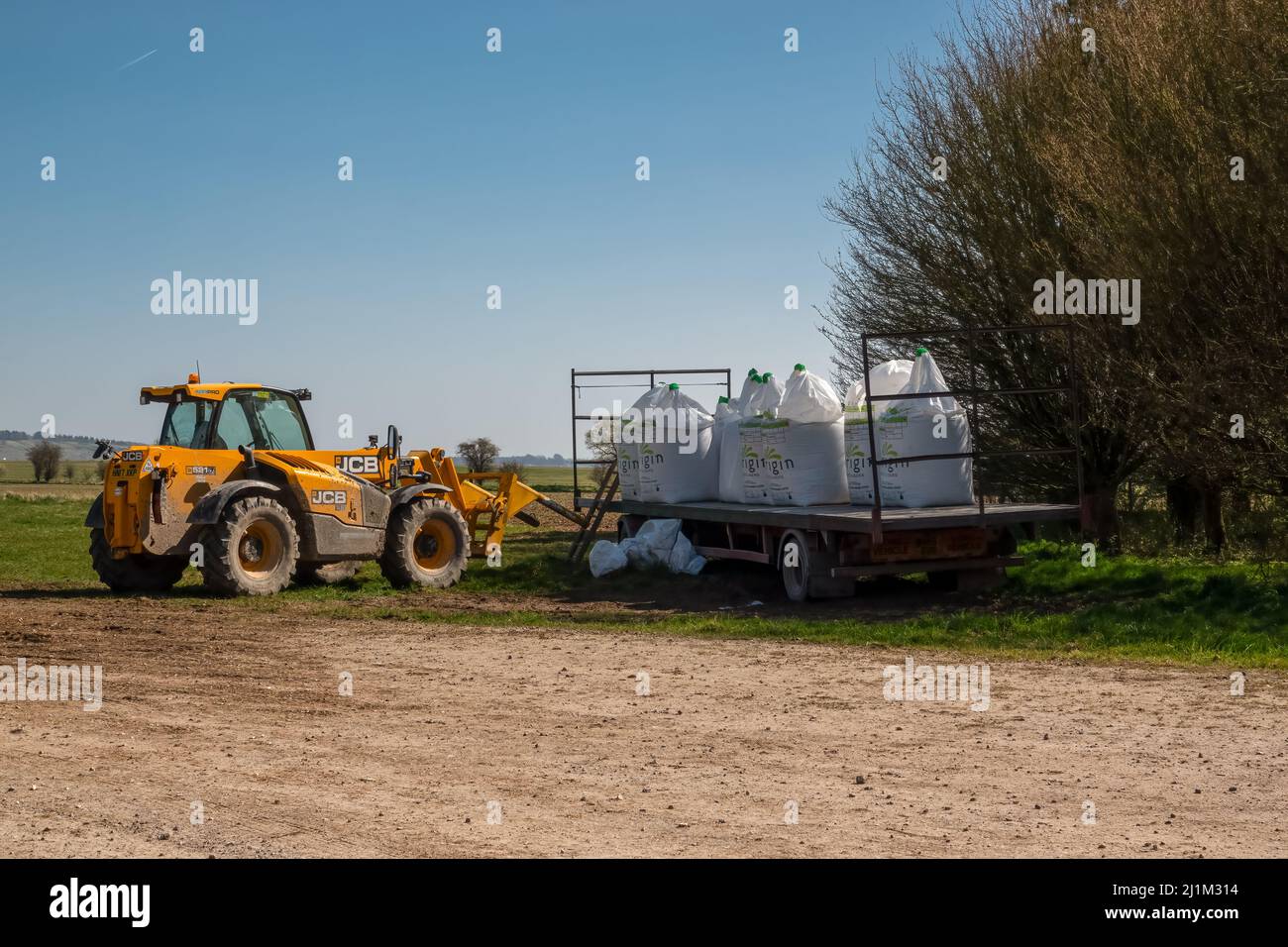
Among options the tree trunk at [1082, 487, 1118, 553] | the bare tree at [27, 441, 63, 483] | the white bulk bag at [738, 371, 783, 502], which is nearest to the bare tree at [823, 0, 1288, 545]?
the tree trunk at [1082, 487, 1118, 553]

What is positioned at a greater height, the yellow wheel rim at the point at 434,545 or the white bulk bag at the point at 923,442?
the white bulk bag at the point at 923,442

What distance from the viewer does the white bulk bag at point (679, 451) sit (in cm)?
1775

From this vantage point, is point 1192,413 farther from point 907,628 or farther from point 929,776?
point 929,776

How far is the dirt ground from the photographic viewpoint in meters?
5.90

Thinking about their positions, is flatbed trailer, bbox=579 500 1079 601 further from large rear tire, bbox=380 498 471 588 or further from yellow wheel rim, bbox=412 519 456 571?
yellow wheel rim, bbox=412 519 456 571

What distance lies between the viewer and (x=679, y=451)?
17953 millimetres

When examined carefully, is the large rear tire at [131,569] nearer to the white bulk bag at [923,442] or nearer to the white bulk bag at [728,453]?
the white bulk bag at [728,453]

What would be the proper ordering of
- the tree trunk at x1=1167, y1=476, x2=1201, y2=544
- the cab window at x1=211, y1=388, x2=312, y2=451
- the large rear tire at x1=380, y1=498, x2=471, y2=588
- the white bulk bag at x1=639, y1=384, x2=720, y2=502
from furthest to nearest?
the tree trunk at x1=1167, y1=476, x2=1201, y2=544 → the white bulk bag at x1=639, y1=384, x2=720, y2=502 → the large rear tire at x1=380, y1=498, x2=471, y2=588 → the cab window at x1=211, y1=388, x2=312, y2=451

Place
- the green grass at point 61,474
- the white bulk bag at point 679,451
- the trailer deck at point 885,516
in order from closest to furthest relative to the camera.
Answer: the trailer deck at point 885,516 < the white bulk bag at point 679,451 < the green grass at point 61,474

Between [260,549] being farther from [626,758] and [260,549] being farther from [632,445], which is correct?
[626,758]

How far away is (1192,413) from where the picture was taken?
14289 mm

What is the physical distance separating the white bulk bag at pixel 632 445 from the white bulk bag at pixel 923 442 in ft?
13.1

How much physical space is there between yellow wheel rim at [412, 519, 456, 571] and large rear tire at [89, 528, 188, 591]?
9.38ft

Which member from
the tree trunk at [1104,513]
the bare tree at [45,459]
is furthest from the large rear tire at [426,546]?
the bare tree at [45,459]
